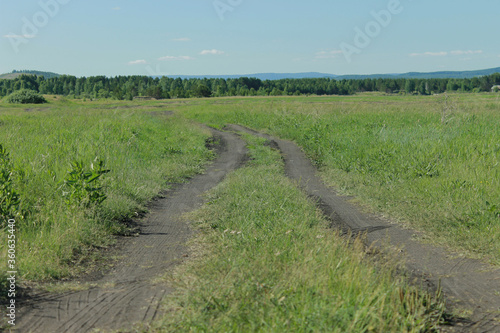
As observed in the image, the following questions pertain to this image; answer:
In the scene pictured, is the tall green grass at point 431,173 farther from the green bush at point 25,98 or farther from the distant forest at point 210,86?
the distant forest at point 210,86

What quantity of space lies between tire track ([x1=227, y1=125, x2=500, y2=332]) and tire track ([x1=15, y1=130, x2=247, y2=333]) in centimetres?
258

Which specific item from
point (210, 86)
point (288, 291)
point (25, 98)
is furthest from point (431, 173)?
point (210, 86)

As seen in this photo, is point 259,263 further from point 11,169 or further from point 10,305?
point 11,169

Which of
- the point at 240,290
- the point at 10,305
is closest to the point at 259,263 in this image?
the point at 240,290

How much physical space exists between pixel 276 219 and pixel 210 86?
140924 millimetres

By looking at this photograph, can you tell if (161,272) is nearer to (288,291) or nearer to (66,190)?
(288,291)

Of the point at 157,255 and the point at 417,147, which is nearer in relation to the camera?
the point at 157,255

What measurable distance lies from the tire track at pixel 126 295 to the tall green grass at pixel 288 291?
33 centimetres

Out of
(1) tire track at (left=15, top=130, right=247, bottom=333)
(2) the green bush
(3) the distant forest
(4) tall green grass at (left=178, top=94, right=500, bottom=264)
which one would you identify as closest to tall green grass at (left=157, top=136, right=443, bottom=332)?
(1) tire track at (left=15, top=130, right=247, bottom=333)

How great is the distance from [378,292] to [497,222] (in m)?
4.16

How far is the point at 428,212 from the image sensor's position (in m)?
8.10

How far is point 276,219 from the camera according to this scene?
691 cm

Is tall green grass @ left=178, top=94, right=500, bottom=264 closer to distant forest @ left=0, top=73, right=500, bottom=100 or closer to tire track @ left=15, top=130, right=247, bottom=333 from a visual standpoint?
tire track @ left=15, top=130, right=247, bottom=333

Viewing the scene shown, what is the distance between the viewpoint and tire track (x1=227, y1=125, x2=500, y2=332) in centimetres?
450
